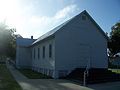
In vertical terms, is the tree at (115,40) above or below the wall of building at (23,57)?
above

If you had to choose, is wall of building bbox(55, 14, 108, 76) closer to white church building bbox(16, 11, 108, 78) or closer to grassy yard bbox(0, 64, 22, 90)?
white church building bbox(16, 11, 108, 78)

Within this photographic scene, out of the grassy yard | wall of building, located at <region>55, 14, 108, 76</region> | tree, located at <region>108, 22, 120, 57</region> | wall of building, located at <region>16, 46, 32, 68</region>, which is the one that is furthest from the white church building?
tree, located at <region>108, 22, 120, 57</region>

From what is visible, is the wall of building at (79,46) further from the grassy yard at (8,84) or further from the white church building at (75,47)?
the grassy yard at (8,84)

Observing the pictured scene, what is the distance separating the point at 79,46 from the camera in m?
25.1

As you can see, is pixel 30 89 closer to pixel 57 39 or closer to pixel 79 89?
pixel 79 89

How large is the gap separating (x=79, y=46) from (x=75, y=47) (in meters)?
0.53

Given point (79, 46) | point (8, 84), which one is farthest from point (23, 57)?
point (8, 84)

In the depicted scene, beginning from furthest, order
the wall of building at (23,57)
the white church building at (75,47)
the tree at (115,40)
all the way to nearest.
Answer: the tree at (115,40) → the wall of building at (23,57) → the white church building at (75,47)

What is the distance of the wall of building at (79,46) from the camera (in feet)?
78.6

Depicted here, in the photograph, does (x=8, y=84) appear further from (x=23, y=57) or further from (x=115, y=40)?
(x=115, y=40)

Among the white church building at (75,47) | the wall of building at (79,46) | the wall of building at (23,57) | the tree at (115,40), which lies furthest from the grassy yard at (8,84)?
the tree at (115,40)

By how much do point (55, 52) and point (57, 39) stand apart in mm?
1292

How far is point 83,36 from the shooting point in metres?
25.4

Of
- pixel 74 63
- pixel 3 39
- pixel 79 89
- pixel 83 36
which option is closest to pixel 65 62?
pixel 74 63
